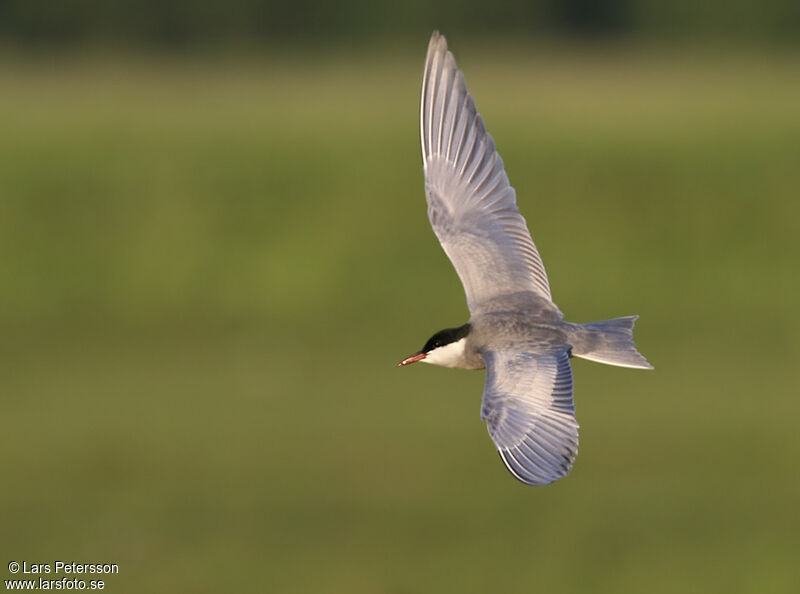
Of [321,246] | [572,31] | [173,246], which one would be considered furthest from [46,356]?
[572,31]

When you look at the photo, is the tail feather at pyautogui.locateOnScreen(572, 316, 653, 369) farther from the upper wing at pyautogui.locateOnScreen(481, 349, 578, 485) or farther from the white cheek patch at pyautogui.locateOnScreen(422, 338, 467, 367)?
the white cheek patch at pyautogui.locateOnScreen(422, 338, 467, 367)

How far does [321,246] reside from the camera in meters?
16.0

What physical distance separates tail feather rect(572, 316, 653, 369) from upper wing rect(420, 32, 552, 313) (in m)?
0.40

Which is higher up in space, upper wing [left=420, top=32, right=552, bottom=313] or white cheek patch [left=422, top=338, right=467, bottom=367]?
upper wing [left=420, top=32, right=552, bottom=313]

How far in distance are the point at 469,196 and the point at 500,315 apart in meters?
0.70

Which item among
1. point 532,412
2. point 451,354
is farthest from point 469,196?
point 532,412

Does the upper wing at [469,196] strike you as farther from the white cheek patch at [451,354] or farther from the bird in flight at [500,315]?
the white cheek patch at [451,354]

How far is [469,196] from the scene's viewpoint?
6414 mm

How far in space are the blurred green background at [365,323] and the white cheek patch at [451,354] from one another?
4.25 m

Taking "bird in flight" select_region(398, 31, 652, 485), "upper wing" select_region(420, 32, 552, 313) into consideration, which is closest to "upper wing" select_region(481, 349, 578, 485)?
"bird in flight" select_region(398, 31, 652, 485)

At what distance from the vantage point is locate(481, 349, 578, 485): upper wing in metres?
5.04

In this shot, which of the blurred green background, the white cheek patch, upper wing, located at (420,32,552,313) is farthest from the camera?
the blurred green background

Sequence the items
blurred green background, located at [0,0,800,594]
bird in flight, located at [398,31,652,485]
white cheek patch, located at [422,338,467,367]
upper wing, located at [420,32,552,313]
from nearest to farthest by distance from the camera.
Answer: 1. bird in flight, located at [398,31,652,485]
2. white cheek patch, located at [422,338,467,367]
3. upper wing, located at [420,32,552,313]
4. blurred green background, located at [0,0,800,594]

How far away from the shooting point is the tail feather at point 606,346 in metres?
5.71
